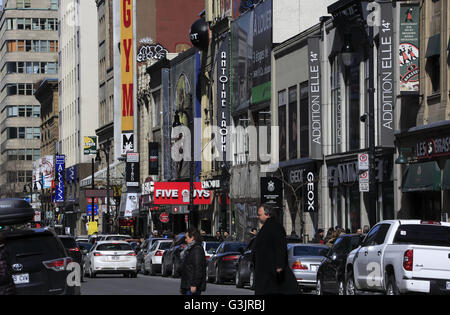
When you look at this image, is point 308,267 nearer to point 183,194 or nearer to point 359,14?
point 359,14

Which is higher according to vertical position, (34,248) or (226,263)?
(34,248)

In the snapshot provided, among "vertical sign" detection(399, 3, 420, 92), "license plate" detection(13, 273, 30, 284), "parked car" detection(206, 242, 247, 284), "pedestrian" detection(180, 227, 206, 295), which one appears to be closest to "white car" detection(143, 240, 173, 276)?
"parked car" detection(206, 242, 247, 284)

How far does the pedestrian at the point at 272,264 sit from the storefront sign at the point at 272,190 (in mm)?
37987

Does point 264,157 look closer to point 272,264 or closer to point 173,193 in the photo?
point 173,193

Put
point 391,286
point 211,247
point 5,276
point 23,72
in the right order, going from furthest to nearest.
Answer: point 23,72
point 211,247
point 391,286
point 5,276

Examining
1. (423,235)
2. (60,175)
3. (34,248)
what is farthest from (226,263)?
(60,175)

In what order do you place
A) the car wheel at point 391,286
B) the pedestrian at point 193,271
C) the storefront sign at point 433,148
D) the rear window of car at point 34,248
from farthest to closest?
the storefront sign at point 433,148
the car wheel at point 391,286
the rear window of car at point 34,248
the pedestrian at point 193,271

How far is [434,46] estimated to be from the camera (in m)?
37.7

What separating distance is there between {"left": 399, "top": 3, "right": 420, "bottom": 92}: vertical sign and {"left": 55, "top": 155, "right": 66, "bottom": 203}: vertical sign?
90.6 meters

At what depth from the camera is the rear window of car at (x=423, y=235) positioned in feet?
72.9

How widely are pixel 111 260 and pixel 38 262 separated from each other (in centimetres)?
2464

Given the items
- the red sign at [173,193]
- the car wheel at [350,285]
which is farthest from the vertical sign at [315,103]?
the car wheel at [350,285]

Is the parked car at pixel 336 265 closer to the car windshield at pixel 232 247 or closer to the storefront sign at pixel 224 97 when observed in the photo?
the car windshield at pixel 232 247
